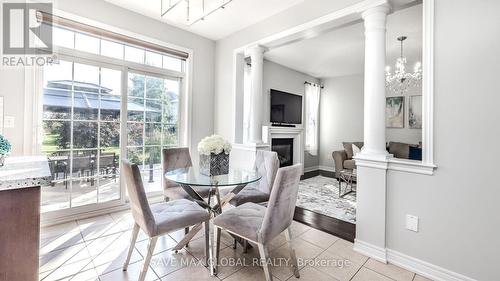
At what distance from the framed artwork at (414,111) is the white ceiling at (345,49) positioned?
0.75 metres

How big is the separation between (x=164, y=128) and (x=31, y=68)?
1.59 m

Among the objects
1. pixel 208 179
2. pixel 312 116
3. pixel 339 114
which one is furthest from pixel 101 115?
pixel 339 114

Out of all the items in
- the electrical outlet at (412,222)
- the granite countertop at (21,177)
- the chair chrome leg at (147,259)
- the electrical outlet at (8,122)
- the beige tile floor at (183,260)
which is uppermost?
the electrical outlet at (8,122)

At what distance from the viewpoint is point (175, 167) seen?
2.69 metres

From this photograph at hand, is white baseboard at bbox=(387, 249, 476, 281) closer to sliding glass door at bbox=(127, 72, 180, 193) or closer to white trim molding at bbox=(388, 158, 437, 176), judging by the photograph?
white trim molding at bbox=(388, 158, 437, 176)

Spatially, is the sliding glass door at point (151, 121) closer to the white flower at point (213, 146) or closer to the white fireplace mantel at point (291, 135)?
the white flower at point (213, 146)

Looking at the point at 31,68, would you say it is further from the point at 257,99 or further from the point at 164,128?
the point at 257,99

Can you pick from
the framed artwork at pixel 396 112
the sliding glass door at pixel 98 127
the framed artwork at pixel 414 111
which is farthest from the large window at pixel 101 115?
the framed artwork at pixel 414 111

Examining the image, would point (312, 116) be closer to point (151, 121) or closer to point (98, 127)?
point (151, 121)

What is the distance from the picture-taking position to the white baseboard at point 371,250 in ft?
6.52

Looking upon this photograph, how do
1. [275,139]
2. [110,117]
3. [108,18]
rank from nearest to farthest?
[108,18] < [110,117] < [275,139]

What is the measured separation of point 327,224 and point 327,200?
0.99m

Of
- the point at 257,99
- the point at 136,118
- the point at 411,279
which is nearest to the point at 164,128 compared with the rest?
the point at 136,118

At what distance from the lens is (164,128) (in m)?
3.44
